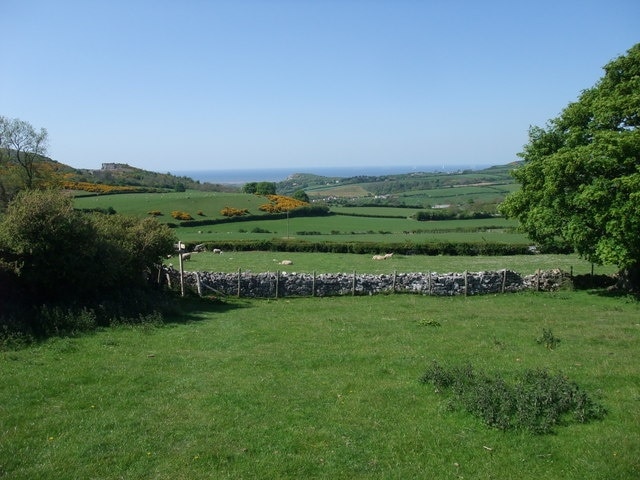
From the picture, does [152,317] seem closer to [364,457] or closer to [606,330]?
[364,457]

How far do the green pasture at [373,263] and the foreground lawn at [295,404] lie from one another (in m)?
17.3

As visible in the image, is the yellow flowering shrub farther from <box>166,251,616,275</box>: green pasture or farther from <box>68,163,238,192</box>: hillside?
<box>166,251,616,275</box>: green pasture

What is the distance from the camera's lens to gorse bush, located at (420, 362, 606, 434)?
1080 centimetres

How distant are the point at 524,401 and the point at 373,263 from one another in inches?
1220

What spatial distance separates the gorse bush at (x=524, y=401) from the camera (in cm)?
1080

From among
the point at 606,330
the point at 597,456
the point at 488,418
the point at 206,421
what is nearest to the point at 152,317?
the point at 206,421

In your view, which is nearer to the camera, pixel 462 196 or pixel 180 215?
pixel 180 215

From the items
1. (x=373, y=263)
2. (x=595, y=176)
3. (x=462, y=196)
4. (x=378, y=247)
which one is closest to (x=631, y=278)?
(x=595, y=176)

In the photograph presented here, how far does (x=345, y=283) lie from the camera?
29.5 m

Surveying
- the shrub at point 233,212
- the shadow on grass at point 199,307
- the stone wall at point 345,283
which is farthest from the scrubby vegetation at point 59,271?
the shrub at point 233,212

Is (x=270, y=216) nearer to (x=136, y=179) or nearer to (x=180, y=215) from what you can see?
(x=180, y=215)

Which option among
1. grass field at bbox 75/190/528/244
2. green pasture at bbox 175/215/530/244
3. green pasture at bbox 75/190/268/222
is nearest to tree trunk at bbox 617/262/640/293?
grass field at bbox 75/190/528/244

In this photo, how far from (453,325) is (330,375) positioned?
8.38 m

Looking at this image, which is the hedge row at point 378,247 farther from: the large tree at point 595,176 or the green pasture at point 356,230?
the large tree at point 595,176
